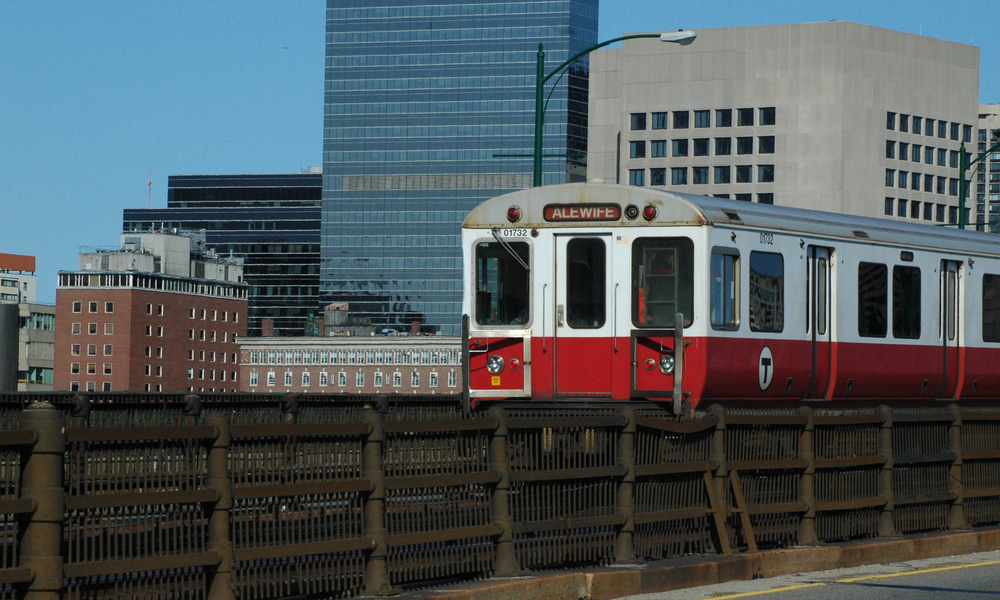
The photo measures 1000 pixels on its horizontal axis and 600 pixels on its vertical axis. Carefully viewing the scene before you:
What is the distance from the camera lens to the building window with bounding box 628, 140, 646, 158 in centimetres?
14662

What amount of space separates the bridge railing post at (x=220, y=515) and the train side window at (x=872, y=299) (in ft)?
43.7

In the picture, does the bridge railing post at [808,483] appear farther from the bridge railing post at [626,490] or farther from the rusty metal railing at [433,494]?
the bridge railing post at [626,490]

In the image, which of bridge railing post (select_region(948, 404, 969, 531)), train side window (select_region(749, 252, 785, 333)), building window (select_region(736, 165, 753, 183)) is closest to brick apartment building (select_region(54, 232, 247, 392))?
building window (select_region(736, 165, 753, 183))

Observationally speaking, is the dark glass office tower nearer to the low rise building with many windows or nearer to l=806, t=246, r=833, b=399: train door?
the low rise building with many windows

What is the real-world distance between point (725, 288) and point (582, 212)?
2072mm

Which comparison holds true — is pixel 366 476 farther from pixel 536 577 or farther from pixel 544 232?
pixel 544 232

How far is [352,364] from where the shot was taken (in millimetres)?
185250

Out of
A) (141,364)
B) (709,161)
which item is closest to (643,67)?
(709,161)

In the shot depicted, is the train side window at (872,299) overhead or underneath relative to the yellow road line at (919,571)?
overhead

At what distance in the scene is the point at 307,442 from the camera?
29.8 feet

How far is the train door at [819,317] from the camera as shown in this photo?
63.2 ft

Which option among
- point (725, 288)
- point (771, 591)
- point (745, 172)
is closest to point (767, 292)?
point (725, 288)

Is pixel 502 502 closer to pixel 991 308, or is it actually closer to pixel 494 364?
pixel 494 364

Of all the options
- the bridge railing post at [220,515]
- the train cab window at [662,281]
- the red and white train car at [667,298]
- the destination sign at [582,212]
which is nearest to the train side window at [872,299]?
the red and white train car at [667,298]
